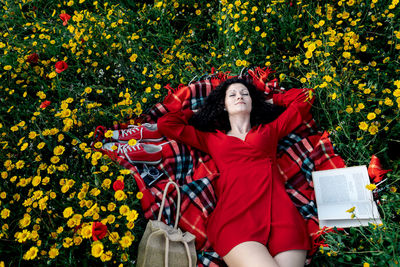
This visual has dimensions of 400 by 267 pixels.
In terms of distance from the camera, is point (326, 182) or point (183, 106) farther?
point (183, 106)

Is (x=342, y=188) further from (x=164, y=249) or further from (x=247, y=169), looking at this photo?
(x=164, y=249)

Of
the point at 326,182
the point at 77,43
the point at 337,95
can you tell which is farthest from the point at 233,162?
the point at 77,43

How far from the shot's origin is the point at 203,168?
105 inches

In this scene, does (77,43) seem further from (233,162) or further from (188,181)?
(233,162)

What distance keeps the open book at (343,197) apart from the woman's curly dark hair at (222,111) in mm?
780

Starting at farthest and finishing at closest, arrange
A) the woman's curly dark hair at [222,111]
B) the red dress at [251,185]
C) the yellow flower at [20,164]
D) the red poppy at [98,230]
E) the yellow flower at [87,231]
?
the woman's curly dark hair at [222,111] → the yellow flower at [20,164] → the red dress at [251,185] → the yellow flower at [87,231] → the red poppy at [98,230]

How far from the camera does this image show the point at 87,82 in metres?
3.23

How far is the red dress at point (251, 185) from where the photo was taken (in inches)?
78.7

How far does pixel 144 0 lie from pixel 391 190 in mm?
3773

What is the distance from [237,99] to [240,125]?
0.93 ft

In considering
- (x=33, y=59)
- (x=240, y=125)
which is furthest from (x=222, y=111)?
(x=33, y=59)

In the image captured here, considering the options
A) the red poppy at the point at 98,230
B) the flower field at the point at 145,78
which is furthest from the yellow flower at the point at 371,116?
the red poppy at the point at 98,230

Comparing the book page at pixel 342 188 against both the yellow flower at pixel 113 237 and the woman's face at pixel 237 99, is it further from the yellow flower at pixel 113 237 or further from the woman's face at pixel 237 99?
the yellow flower at pixel 113 237

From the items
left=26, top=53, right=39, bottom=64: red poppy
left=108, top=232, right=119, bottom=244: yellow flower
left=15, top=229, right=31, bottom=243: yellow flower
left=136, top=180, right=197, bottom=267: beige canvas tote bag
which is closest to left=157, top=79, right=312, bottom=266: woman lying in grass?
left=136, top=180, right=197, bottom=267: beige canvas tote bag
